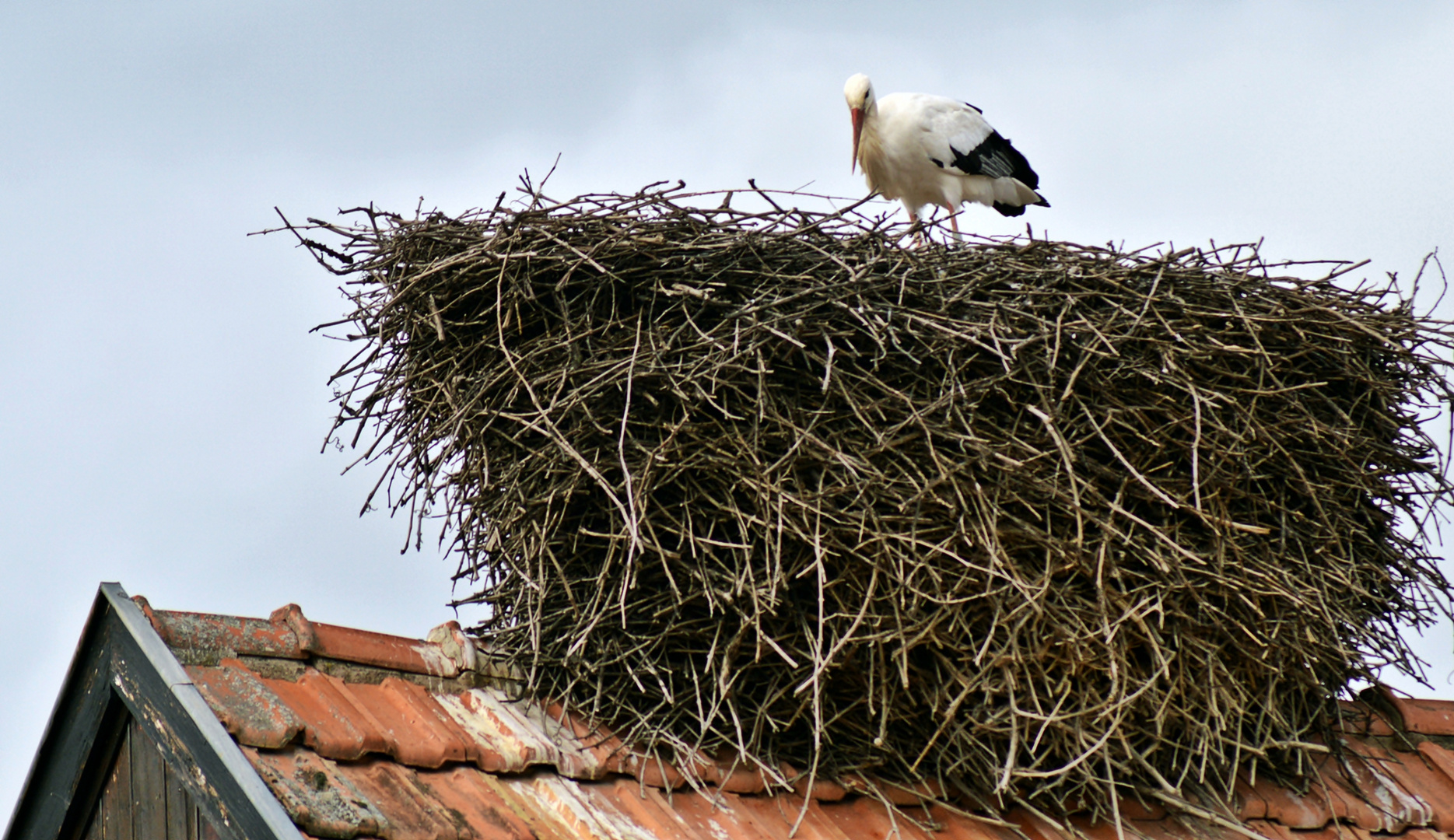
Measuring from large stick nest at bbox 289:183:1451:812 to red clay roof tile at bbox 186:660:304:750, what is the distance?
55cm

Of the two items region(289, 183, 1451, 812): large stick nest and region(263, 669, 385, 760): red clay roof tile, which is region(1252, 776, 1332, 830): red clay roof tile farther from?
region(263, 669, 385, 760): red clay roof tile

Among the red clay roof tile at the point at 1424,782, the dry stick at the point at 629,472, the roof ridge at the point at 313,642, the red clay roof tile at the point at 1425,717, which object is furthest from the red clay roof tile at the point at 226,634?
the red clay roof tile at the point at 1425,717

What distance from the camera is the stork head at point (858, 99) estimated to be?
17.7ft

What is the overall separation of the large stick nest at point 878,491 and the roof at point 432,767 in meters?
0.08

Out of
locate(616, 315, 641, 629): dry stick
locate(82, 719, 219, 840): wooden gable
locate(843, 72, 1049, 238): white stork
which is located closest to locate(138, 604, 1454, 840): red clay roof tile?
locate(82, 719, 219, 840): wooden gable

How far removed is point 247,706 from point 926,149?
3.95 m

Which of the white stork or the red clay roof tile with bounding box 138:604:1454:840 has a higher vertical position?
the white stork

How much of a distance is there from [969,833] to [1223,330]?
124 cm

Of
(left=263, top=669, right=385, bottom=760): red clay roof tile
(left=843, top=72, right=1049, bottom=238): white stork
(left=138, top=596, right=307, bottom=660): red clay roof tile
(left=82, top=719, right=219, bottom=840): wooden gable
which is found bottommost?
(left=82, top=719, right=219, bottom=840): wooden gable

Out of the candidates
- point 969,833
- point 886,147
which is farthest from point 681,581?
point 886,147

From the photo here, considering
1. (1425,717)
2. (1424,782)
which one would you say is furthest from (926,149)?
(1424,782)

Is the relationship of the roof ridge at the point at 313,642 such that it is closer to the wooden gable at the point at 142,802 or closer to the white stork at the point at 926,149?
the wooden gable at the point at 142,802

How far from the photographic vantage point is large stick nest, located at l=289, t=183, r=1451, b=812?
2.62 metres

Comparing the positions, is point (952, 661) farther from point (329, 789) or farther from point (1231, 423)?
point (329, 789)
